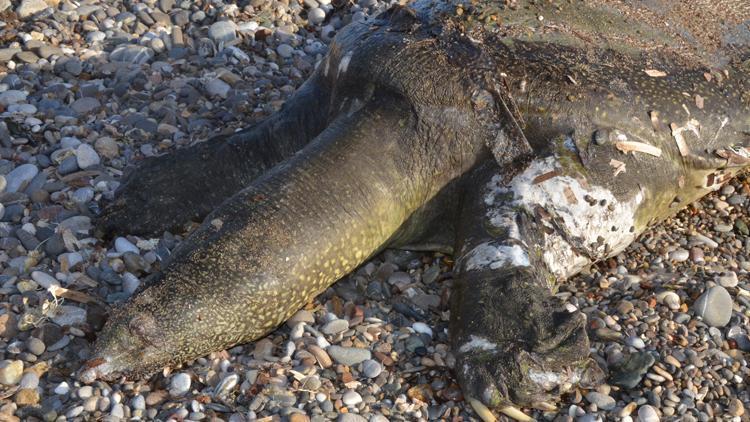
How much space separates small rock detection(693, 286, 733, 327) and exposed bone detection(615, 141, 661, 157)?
1.83 ft

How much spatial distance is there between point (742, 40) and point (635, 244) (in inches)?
43.2

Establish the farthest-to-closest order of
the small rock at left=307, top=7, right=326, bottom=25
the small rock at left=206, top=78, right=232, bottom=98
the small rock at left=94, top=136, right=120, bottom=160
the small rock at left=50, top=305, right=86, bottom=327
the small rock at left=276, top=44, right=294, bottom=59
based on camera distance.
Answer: the small rock at left=307, top=7, right=326, bottom=25 < the small rock at left=276, top=44, right=294, bottom=59 < the small rock at left=206, top=78, right=232, bottom=98 < the small rock at left=94, top=136, right=120, bottom=160 < the small rock at left=50, top=305, right=86, bottom=327

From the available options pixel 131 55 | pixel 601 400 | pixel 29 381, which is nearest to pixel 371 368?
pixel 601 400

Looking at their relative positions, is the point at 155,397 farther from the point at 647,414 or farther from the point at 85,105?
the point at 85,105

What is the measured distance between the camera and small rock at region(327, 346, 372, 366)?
2.91 meters

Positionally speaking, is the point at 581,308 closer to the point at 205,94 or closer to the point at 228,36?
the point at 205,94

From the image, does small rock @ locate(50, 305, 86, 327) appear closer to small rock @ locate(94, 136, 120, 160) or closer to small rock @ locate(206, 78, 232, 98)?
small rock @ locate(94, 136, 120, 160)

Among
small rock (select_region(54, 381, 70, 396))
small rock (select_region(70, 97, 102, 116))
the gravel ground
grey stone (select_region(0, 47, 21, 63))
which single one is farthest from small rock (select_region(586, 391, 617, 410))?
grey stone (select_region(0, 47, 21, 63))

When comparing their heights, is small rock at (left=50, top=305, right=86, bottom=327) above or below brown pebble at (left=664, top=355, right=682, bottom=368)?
above

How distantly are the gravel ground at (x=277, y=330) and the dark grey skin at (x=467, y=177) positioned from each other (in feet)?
0.34

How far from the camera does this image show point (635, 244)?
3545 mm

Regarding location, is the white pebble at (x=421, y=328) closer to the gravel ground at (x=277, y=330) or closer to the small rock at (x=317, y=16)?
the gravel ground at (x=277, y=330)

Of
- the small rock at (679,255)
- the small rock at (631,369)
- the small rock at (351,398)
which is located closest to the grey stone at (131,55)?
the small rock at (351,398)

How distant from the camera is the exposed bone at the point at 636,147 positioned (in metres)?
3.33
